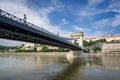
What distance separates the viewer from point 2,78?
2016cm

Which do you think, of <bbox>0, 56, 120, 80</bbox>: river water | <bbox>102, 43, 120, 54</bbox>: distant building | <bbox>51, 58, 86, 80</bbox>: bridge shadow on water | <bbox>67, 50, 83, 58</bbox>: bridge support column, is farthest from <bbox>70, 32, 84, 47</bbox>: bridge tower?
<bbox>51, 58, 86, 80</bbox>: bridge shadow on water

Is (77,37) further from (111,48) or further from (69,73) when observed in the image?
(69,73)

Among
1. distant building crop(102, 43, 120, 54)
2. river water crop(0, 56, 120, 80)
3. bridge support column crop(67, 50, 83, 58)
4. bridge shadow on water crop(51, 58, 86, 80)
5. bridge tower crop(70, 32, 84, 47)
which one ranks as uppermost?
bridge tower crop(70, 32, 84, 47)

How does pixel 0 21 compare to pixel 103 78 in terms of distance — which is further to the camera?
pixel 103 78

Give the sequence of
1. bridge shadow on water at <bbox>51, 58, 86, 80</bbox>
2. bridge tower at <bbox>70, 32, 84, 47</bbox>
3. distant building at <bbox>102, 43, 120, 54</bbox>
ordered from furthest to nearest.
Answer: distant building at <bbox>102, 43, 120, 54</bbox> → bridge tower at <bbox>70, 32, 84, 47</bbox> → bridge shadow on water at <bbox>51, 58, 86, 80</bbox>

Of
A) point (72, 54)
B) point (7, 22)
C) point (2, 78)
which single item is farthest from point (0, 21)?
point (72, 54)

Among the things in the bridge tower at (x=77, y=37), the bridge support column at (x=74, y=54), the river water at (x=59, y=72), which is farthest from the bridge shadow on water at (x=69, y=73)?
the bridge tower at (x=77, y=37)

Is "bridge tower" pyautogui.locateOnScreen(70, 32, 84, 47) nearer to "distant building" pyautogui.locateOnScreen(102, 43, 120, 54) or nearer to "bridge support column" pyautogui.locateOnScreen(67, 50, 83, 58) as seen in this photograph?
"bridge support column" pyautogui.locateOnScreen(67, 50, 83, 58)

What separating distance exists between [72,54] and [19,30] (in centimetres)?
5604

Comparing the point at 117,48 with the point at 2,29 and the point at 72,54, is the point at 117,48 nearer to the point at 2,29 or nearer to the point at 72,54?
A: the point at 72,54

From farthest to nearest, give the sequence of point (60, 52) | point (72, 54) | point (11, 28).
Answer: point (60, 52), point (72, 54), point (11, 28)

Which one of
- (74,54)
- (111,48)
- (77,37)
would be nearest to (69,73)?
(74,54)

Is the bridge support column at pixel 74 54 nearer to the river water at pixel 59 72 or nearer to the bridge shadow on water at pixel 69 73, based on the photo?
the river water at pixel 59 72

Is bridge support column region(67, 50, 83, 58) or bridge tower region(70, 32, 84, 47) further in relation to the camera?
bridge tower region(70, 32, 84, 47)
